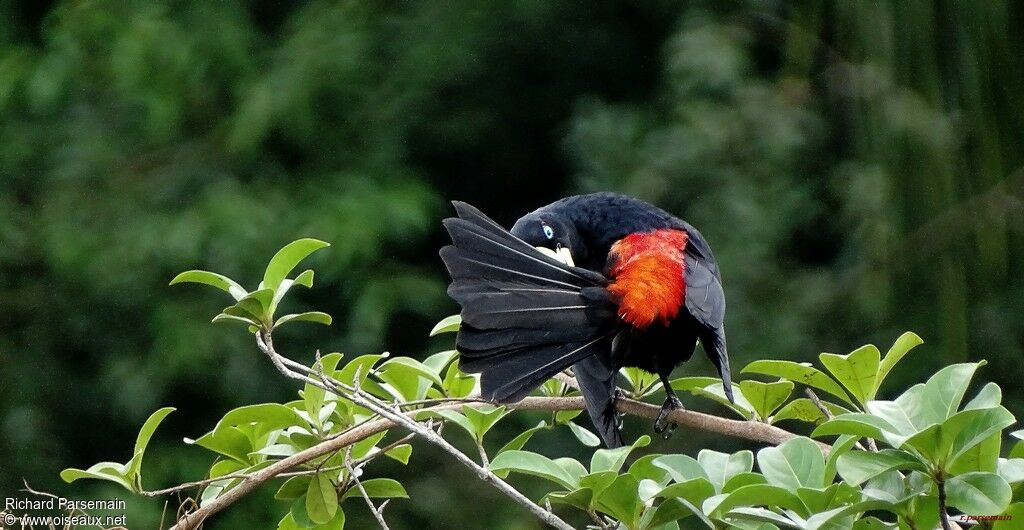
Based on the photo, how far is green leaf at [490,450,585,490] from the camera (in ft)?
4.35

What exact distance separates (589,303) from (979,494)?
38.2 inches

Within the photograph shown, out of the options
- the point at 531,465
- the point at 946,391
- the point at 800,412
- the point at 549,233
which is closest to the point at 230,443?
the point at 531,465

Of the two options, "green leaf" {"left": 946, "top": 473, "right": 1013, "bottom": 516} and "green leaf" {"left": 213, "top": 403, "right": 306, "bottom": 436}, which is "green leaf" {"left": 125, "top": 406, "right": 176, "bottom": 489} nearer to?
"green leaf" {"left": 213, "top": 403, "right": 306, "bottom": 436}

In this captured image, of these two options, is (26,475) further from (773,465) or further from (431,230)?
(773,465)

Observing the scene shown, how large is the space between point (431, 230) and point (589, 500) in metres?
4.30

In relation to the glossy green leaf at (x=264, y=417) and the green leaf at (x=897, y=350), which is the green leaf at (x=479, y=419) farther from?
the green leaf at (x=897, y=350)

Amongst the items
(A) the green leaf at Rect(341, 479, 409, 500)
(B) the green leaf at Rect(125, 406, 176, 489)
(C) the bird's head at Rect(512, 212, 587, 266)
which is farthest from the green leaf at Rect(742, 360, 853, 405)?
(C) the bird's head at Rect(512, 212, 587, 266)

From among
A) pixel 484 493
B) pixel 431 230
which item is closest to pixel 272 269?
pixel 484 493

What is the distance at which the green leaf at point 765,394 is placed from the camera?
61.2 inches

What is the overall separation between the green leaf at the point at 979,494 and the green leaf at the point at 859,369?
302 mm

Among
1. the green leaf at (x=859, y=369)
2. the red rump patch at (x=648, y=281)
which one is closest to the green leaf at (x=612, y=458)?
the green leaf at (x=859, y=369)

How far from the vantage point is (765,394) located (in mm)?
1580

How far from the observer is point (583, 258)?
262 cm

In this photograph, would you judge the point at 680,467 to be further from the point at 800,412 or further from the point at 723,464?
the point at 800,412
